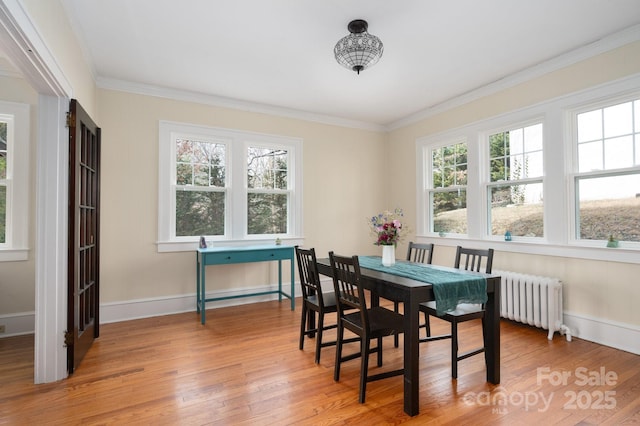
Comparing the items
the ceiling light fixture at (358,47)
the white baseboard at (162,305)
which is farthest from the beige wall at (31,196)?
the ceiling light fixture at (358,47)

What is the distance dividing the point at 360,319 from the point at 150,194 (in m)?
3.11

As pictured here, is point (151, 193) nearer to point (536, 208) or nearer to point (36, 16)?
point (36, 16)

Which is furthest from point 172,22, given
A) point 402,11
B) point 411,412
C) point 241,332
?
point 411,412

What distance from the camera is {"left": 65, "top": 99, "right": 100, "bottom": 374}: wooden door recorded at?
8.22 ft

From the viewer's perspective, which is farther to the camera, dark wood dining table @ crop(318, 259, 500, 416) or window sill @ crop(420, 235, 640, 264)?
window sill @ crop(420, 235, 640, 264)

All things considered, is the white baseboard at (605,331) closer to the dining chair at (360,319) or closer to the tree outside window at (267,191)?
the dining chair at (360,319)

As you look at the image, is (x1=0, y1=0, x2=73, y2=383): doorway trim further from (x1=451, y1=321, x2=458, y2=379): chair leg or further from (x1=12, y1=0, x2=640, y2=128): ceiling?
(x1=451, y1=321, x2=458, y2=379): chair leg

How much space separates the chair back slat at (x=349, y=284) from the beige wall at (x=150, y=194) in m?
2.44

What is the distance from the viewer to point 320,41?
3049mm

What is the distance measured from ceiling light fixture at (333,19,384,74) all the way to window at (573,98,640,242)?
2.32 meters

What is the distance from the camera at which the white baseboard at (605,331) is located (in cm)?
290

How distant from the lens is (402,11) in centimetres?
263

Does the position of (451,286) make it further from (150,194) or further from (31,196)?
(31,196)

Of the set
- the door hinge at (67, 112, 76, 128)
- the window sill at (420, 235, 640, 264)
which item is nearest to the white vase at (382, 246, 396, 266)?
the window sill at (420, 235, 640, 264)
